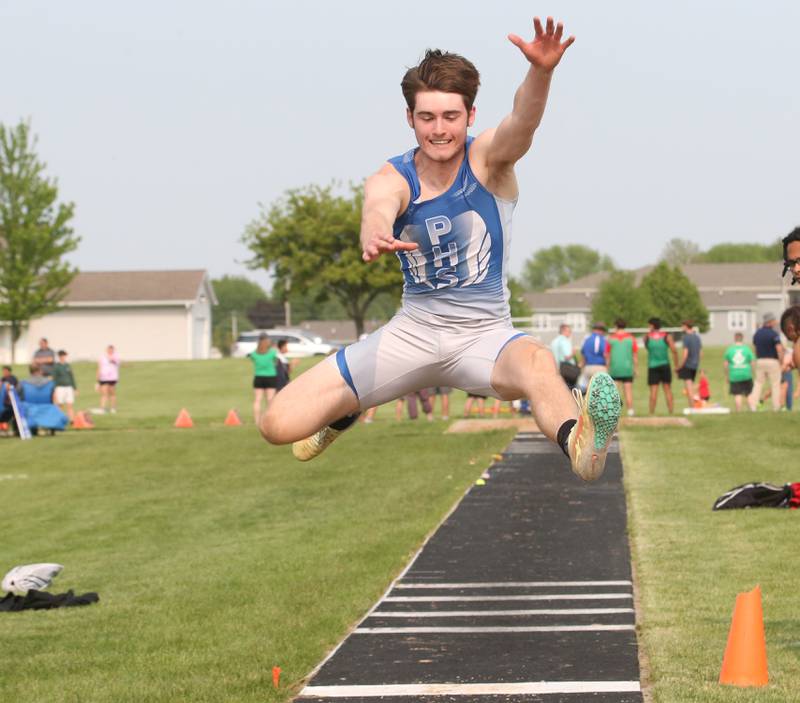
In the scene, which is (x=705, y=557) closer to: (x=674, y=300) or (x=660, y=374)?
(x=660, y=374)

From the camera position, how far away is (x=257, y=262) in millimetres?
74500

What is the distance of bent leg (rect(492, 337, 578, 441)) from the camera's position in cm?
677

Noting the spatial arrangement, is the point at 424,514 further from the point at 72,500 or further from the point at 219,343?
the point at 219,343

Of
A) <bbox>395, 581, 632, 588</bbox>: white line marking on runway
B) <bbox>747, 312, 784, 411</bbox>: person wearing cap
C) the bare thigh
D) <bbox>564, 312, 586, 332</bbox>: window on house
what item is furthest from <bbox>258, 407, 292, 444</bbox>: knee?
<bbox>564, 312, 586, 332</bbox>: window on house

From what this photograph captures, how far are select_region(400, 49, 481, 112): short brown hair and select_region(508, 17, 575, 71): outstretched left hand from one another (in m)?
0.58

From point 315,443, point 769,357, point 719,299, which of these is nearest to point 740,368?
point 769,357

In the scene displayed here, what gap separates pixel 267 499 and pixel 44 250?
4723 centimetres

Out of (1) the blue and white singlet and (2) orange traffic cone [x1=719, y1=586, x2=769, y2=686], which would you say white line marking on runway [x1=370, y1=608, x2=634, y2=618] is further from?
(1) the blue and white singlet

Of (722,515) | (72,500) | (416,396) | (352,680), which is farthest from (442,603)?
(416,396)

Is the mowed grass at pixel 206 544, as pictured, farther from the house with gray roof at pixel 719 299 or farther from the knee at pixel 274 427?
the house with gray roof at pixel 719 299

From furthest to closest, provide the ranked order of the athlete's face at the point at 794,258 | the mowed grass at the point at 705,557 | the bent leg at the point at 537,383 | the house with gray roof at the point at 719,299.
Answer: the house with gray roof at the point at 719,299, the mowed grass at the point at 705,557, the athlete's face at the point at 794,258, the bent leg at the point at 537,383

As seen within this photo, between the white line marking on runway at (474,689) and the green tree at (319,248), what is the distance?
63.1 m

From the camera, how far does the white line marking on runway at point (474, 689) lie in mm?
7555

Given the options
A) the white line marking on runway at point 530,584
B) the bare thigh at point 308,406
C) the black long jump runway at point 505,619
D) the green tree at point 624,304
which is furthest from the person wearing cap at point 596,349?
the green tree at point 624,304
